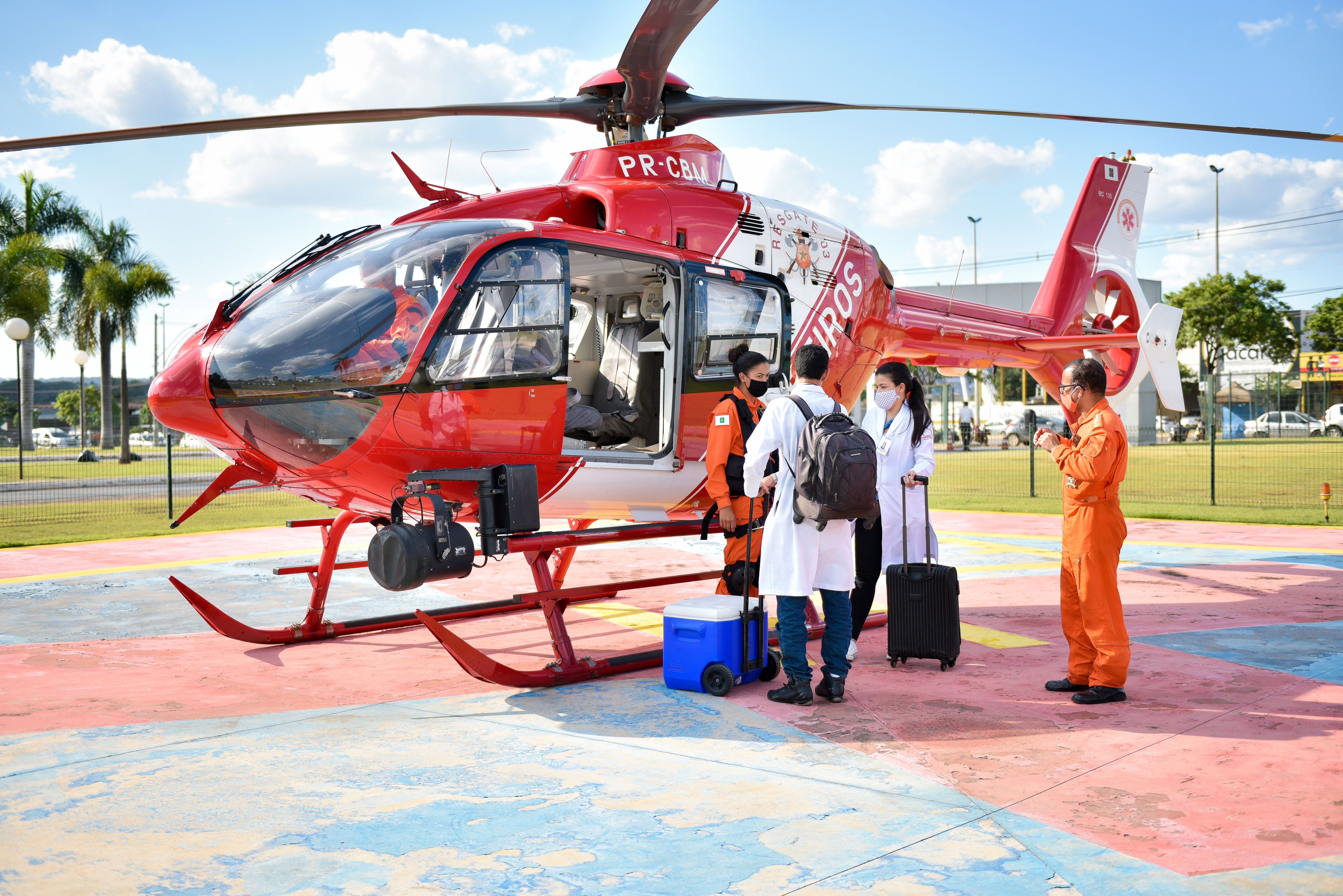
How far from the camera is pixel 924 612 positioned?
6.09 metres

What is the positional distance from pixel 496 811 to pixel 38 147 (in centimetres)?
423

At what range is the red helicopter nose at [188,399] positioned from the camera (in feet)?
17.3

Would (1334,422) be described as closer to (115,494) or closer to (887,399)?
(887,399)

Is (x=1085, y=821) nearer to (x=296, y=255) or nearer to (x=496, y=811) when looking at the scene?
(x=496, y=811)

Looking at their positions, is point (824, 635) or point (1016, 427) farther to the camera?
point (1016, 427)

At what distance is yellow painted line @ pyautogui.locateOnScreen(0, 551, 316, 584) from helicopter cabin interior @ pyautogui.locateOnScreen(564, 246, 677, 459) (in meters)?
5.90

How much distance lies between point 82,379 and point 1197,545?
58431mm

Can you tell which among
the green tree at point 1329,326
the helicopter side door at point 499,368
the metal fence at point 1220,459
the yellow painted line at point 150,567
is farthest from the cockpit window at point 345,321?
the green tree at point 1329,326

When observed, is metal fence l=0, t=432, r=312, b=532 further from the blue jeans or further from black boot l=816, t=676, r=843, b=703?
black boot l=816, t=676, r=843, b=703

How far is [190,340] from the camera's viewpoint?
559 cm

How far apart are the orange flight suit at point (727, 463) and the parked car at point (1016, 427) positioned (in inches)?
1394

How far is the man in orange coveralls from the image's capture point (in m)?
5.18

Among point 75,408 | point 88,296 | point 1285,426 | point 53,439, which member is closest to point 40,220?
point 88,296

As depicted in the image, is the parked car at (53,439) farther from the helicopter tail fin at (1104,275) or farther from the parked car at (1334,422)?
the parked car at (1334,422)
